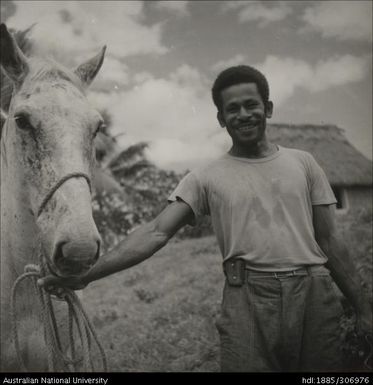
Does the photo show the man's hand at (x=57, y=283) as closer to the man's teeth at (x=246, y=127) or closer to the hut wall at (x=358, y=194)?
the man's teeth at (x=246, y=127)

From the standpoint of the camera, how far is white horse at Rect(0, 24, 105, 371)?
179 cm

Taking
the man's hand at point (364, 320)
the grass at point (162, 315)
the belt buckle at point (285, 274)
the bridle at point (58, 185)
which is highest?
the bridle at point (58, 185)

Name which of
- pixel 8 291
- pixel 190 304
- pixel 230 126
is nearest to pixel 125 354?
pixel 190 304

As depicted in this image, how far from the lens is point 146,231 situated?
2.35 metres

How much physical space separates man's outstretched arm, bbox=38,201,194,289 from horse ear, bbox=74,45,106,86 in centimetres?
101

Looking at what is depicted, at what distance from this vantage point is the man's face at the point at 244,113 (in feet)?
7.75

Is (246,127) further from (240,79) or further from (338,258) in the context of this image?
(338,258)

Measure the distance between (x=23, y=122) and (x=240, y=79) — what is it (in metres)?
1.20

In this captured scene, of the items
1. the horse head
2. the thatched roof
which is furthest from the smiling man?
the thatched roof

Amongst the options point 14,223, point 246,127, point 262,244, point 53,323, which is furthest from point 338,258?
point 14,223

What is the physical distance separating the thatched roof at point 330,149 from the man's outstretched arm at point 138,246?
13.9 metres

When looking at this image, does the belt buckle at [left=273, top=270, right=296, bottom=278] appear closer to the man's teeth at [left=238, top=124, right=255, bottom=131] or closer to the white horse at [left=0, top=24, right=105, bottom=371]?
the man's teeth at [left=238, top=124, right=255, bottom=131]

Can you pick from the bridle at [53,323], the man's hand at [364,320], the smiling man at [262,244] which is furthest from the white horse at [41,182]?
the man's hand at [364,320]

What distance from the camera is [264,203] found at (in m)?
2.28
